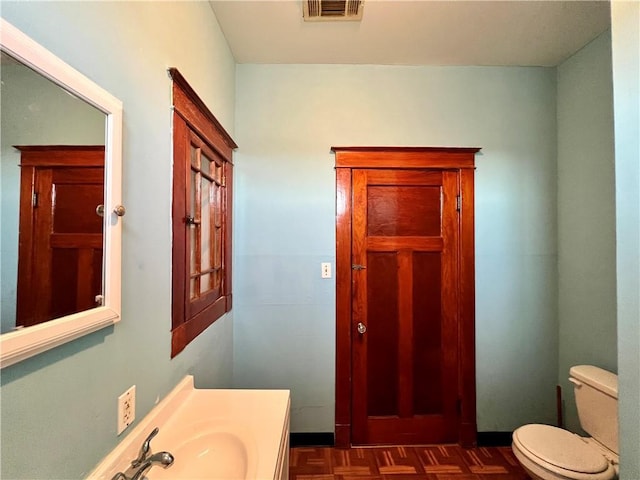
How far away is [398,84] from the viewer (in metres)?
2.19

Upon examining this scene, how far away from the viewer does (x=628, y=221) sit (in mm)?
900

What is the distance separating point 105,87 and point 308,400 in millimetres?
2100

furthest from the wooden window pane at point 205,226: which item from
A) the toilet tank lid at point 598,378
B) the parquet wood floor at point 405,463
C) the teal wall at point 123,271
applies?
the toilet tank lid at point 598,378

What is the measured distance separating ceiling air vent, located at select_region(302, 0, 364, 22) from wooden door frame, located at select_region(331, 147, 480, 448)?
0.74m

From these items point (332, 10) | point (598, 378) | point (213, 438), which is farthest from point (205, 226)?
point (598, 378)

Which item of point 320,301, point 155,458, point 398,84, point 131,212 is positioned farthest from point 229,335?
point 398,84

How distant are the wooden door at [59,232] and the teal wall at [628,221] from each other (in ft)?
4.89

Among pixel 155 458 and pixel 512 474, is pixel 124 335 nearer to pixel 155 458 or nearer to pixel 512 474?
pixel 155 458

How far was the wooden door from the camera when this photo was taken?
60cm

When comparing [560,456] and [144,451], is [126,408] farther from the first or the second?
[560,456]

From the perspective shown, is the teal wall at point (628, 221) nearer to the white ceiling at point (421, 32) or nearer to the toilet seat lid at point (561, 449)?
the toilet seat lid at point (561, 449)

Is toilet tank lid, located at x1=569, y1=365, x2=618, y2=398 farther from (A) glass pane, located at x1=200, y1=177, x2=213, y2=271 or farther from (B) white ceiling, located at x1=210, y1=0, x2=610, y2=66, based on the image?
(A) glass pane, located at x1=200, y1=177, x2=213, y2=271

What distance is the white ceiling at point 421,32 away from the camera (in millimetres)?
1644

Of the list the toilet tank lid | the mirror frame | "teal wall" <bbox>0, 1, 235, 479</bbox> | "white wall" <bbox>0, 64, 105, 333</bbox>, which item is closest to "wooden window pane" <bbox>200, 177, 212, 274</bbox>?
"teal wall" <bbox>0, 1, 235, 479</bbox>
